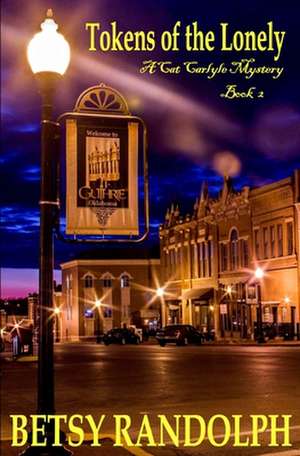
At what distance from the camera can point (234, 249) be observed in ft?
193

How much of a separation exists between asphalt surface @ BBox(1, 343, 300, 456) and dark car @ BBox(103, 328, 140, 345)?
99.3 feet

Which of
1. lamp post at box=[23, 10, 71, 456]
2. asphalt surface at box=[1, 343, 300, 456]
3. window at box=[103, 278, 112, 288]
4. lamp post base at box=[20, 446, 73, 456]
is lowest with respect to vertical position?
asphalt surface at box=[1, 343, 300, 456]

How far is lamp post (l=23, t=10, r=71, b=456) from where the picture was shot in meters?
7.72

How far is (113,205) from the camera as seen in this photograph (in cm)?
851

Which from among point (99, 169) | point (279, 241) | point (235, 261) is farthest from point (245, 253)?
Answer: point (99, 169)

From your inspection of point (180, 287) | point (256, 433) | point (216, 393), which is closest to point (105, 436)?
point (256, 433)

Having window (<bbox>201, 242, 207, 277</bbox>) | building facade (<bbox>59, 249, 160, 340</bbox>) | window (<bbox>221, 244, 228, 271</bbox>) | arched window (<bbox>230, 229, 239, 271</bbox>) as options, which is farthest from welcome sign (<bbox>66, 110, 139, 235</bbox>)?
building facade (<bbox>59, 249, 160, 340</bbox>)

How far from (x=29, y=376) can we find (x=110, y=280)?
60753 millimetres

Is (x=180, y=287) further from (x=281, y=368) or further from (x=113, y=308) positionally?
(x=281, y=368)

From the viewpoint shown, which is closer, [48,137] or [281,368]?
[48,137]

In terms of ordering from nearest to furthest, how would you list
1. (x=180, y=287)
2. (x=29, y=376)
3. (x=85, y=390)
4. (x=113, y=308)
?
(x=85, y=390) → (x=29, y=376) → (x=180, y=287) → (x=113, y=308)

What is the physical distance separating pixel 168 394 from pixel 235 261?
42.8 metres

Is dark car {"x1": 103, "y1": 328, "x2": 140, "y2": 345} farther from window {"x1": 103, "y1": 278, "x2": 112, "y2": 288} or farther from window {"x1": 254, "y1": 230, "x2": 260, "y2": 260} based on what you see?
window {"x1": 103, "y1": 278, "x2": 112, "y2": 288}

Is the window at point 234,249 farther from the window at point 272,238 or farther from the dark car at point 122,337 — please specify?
the dark car at point 122,337
